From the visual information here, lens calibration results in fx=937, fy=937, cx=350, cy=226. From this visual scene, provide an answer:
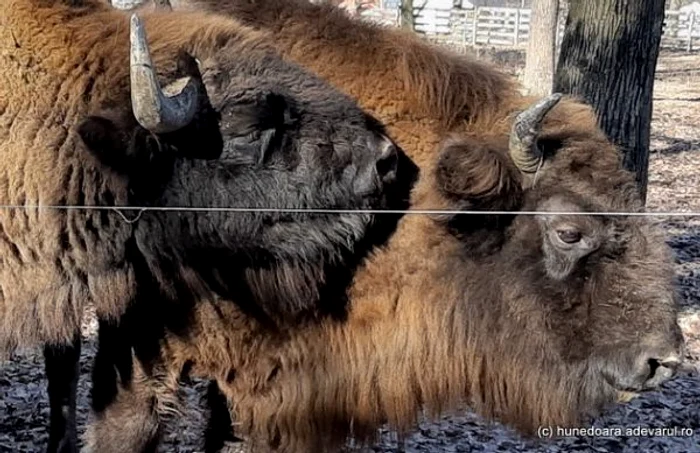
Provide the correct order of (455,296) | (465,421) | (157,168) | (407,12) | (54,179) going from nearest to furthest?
(54,179), (157,168), (455,296), (465,421), (407,12)

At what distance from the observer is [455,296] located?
4113 mm

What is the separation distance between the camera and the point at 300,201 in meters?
3.71

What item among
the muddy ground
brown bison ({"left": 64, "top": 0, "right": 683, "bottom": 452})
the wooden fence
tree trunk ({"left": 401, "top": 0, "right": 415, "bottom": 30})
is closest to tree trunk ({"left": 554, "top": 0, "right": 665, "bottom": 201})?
the muddy ground

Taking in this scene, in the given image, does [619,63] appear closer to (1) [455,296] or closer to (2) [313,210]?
(1) [455,296]

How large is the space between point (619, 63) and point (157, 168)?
4.09 metres

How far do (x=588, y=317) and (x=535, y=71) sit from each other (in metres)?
13.9

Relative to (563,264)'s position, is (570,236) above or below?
above

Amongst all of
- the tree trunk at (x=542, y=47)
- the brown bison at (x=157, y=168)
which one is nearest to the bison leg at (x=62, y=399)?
the brown bison at (x=157, y=168)

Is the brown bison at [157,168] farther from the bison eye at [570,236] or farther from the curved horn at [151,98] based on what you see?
the bison eye at [570,236]

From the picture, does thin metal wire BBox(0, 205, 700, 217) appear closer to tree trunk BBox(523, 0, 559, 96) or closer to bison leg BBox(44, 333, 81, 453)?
bison leg BBox(44, 333, 81, 453)

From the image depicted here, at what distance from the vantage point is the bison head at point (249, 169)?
11.8ft

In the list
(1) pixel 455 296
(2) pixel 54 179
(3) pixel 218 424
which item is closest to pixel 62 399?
(3) pixel 218 424

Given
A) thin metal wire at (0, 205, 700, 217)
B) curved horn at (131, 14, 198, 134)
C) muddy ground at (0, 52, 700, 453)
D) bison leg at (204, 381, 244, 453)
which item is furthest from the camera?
muddy ground at (0, 52, 700, 453)

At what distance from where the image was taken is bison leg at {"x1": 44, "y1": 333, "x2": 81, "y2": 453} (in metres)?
5.46
